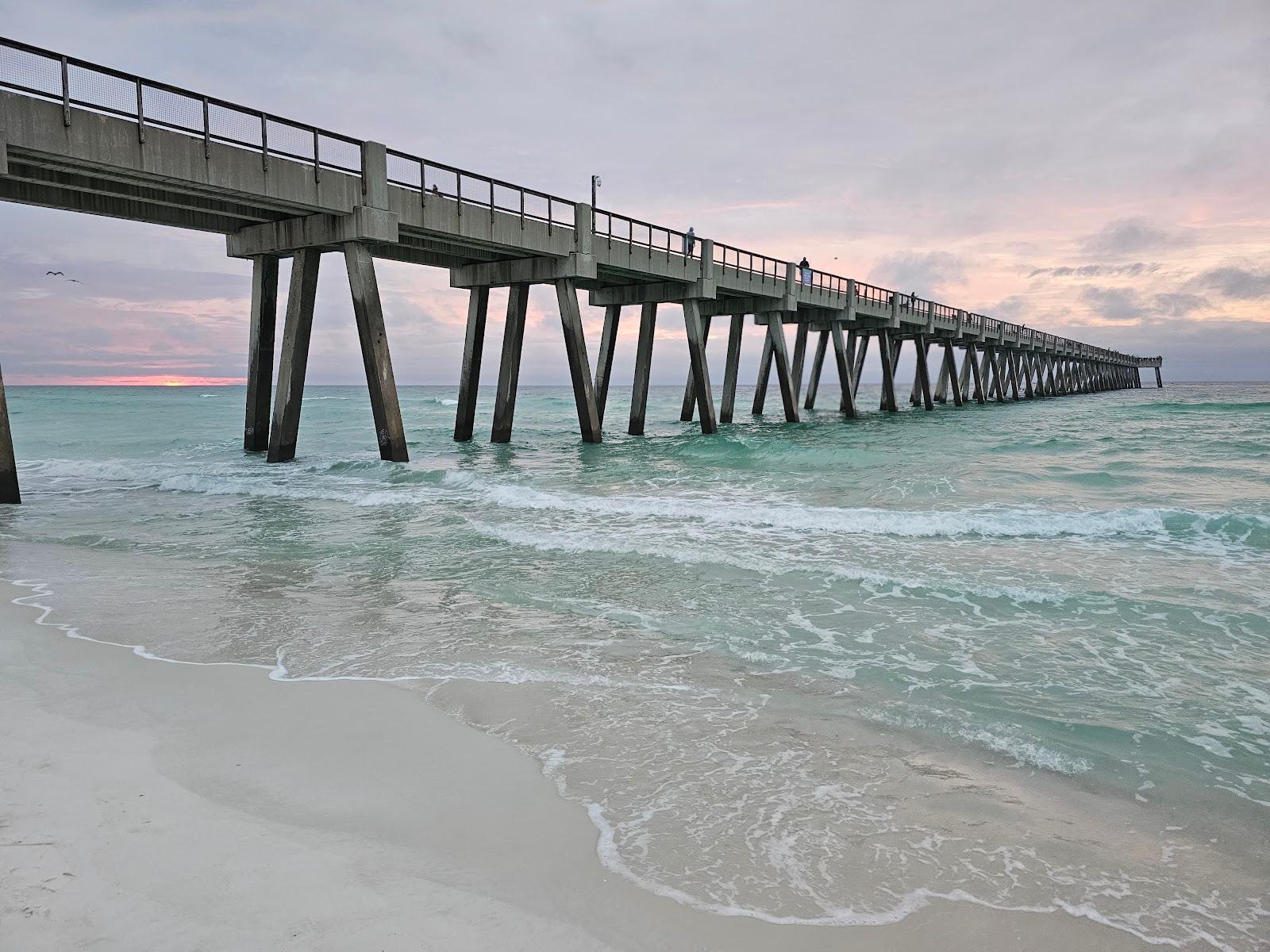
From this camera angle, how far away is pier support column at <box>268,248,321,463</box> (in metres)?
17.2

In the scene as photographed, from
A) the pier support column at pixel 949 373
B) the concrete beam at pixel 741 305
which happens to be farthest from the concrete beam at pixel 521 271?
the pier support column at pixel 949 373

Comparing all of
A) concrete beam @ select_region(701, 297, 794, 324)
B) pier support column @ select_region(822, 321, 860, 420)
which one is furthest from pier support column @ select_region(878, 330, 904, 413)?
concrete beam @ select_region(701, 297, 794, 324)

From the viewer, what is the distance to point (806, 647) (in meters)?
6.09

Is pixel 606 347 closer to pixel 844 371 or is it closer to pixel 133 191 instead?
pixel 844 371

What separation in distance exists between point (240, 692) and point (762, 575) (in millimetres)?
5152

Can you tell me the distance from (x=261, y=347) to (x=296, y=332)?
3089 millimetres

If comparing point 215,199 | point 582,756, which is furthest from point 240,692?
point 215,199

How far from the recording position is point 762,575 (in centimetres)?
838

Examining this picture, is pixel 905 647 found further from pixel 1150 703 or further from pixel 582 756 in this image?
pixel 582 756

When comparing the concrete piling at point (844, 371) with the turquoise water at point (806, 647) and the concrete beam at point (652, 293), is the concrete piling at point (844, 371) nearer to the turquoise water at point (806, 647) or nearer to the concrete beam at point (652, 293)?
the concrete beam at point (652, 293)

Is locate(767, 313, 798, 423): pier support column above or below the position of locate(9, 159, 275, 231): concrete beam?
below

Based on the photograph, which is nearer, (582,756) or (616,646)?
(582,756)

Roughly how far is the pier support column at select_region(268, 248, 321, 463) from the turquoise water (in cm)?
258

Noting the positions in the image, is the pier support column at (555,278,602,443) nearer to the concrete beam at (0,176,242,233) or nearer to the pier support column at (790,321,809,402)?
the concrete beam at (0,176,242,233)
